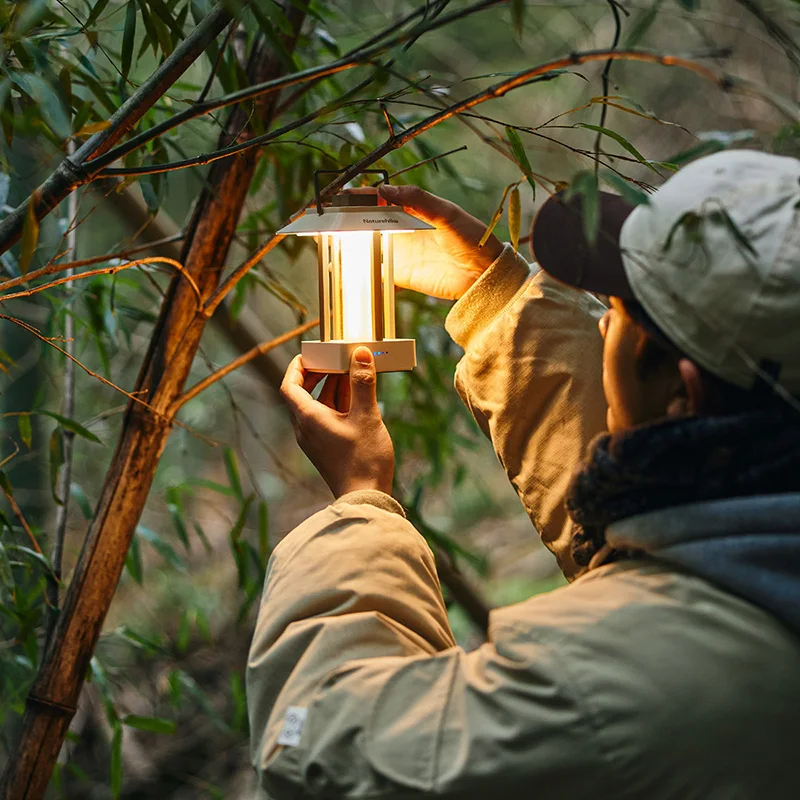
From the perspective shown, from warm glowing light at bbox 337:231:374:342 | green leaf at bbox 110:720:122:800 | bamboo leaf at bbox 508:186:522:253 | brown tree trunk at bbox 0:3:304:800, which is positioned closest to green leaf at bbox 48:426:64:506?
brown tree trunk at bbox 0:3:304:800

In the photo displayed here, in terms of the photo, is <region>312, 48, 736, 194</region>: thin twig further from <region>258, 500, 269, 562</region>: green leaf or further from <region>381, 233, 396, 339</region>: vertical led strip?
<region>258, 500, 269, 562</region>: green leaf

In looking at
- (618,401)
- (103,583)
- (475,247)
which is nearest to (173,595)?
(103,583)

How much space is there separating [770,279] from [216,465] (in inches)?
175

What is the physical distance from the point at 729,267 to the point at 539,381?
390 mm

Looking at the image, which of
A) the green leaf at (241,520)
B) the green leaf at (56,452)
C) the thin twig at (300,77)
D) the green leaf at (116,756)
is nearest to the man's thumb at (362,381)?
the thin twig at (300,77)

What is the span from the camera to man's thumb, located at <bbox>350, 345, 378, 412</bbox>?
0.97m

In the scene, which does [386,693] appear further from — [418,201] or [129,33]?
[129,33]

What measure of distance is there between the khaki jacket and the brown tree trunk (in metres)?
0.45

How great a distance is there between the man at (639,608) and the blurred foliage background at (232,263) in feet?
0.29

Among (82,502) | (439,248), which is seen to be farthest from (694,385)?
(82,502)

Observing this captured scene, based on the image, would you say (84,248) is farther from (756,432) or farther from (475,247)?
(756,432)

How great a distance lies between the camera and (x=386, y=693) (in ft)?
2.24

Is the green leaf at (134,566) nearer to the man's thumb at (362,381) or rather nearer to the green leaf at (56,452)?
the green leaf at (56,452)

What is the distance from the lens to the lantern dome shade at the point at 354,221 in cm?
92
